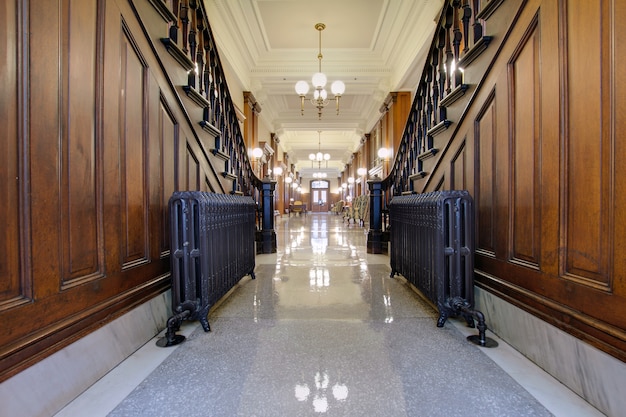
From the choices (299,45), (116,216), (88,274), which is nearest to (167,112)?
(116,216)

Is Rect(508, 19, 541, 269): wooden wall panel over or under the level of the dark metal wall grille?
over

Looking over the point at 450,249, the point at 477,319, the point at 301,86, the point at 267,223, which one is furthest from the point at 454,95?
the point at 301,86

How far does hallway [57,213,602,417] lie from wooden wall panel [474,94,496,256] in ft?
1.95

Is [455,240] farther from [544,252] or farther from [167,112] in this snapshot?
[167,112]

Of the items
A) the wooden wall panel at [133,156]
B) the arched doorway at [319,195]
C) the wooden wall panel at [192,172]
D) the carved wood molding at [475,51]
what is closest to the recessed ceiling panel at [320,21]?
the carved wood molding at [475,51]

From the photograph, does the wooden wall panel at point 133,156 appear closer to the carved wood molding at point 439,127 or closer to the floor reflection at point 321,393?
the floor reflection at point 321,393

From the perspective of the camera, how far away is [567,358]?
1.29 m

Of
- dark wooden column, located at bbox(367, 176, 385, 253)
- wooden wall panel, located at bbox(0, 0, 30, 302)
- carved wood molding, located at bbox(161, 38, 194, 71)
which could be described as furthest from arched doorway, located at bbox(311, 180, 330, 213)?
wooden wall panel, located at bbox(0, 0, 30, 302)

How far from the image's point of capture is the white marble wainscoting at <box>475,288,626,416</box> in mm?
1089

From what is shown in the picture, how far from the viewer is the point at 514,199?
177 centimetres

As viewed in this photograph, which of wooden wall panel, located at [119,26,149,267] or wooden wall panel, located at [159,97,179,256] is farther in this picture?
wooden wall panel, located at [159,97,179,256]

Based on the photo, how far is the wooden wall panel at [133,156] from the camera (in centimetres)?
169

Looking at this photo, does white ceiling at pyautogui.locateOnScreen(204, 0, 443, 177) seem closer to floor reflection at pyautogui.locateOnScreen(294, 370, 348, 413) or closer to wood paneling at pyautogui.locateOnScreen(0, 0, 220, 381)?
wood paneling at pyautogui.locateOnScreen(0, 0, 220, 381)

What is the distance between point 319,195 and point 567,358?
3330cm
